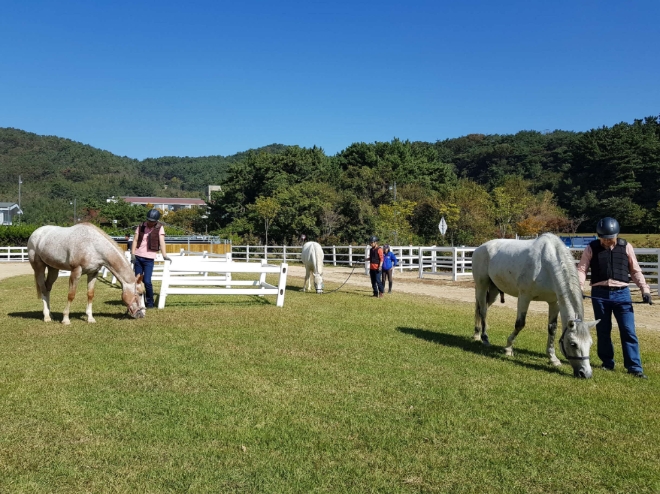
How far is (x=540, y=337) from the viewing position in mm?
8531

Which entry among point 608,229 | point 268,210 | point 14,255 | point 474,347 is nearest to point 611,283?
point 608,229

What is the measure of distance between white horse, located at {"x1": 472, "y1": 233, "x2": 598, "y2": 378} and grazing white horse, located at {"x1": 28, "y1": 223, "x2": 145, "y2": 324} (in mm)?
5787

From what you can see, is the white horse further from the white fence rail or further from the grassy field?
the white fence rail

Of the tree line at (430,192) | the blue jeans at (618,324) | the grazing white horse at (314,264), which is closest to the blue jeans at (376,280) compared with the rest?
the grazing white horse at (314,264)

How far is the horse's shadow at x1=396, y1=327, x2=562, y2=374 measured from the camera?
662 centimetres

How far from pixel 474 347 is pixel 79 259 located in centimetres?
644

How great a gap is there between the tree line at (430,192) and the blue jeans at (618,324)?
28.2m

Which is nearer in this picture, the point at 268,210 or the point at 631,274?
the point at 631,274

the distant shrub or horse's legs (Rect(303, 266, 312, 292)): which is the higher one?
the distant shrub

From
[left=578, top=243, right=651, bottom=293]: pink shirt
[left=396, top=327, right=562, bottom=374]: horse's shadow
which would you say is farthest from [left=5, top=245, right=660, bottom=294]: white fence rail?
[left=578, top=243, right=651, bottom=293]: pink shirt

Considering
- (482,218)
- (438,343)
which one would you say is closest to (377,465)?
(438,343)

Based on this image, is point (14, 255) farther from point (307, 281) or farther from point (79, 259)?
point (79, 259)

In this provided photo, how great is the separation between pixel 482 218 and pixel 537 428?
3912 centimetres

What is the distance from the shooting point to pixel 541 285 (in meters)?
6.88
